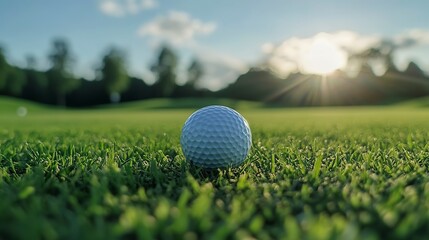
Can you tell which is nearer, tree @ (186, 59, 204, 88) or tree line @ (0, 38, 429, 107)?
tree line @ (0, 38, 429, 107)

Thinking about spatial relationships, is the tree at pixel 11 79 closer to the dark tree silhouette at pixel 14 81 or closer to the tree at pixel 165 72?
the dark tree silhouette at pixel 14 81

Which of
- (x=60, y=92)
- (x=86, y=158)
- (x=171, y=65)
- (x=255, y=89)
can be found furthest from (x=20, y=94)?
(x=86, y=158)

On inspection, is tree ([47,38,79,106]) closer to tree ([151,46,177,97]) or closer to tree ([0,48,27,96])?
tree ([0,48,27,96])


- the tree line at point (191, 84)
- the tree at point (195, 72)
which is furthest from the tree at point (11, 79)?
the tree at point (195, 72)

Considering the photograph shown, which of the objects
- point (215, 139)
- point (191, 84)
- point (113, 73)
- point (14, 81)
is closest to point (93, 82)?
point (113, 73)

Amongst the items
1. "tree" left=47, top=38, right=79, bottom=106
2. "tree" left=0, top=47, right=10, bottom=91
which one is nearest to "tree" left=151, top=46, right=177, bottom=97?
"tree" left=47, top=38, right=79, bottom=106

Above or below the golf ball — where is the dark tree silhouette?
above
